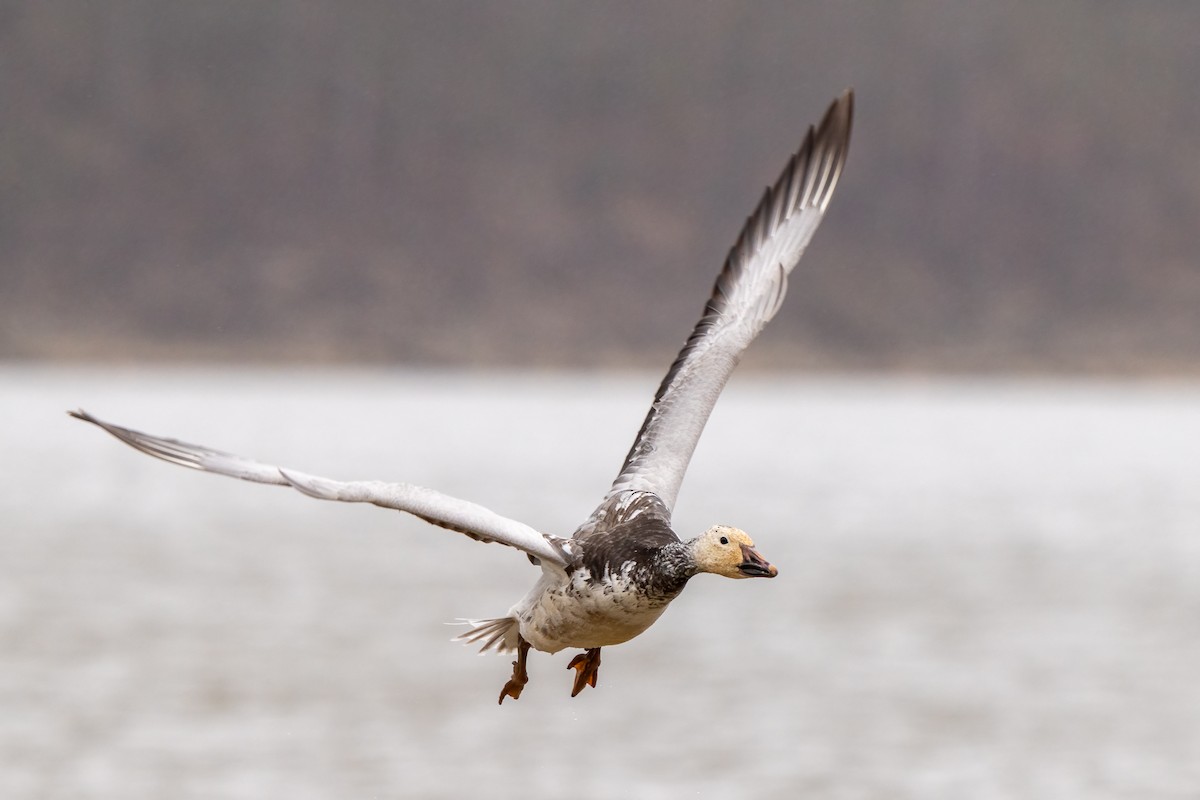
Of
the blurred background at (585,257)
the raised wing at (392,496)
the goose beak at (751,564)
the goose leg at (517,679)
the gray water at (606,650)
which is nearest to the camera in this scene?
the goose beak at (751,564)

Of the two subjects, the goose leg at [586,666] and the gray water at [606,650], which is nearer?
the goose leg at [586,666]

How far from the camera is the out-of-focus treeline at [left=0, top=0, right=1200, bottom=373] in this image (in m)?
157

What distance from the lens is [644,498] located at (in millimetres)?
13891

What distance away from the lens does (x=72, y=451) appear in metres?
107

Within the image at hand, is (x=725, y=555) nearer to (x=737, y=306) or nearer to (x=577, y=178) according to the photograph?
(x=737, y=306)

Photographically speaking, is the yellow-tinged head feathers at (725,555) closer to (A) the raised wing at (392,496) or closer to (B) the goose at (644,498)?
(B) the goose at (644,498)

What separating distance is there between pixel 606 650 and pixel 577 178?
12986 centimetres

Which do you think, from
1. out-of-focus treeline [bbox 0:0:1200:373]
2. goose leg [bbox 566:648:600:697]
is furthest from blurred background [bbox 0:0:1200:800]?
goose leg [bbox 566:648:600:697]

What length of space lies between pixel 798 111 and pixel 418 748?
467ft

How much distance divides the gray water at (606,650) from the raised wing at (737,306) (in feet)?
45.3

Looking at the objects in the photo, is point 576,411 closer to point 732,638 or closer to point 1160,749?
point 732,638

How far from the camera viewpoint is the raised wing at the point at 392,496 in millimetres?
12531

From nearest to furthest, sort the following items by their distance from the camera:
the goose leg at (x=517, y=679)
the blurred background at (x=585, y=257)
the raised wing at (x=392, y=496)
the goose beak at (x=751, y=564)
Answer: the goose beak at (x=751, y=564)
the raised wing at (x=392, y=496)
the goose leg at (x=517, y=679)
the blurred background at (x=585, y=257)

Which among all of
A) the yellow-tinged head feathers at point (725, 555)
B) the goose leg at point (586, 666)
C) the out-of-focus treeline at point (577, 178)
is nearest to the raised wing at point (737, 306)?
the goose leg at point (586, 666)
